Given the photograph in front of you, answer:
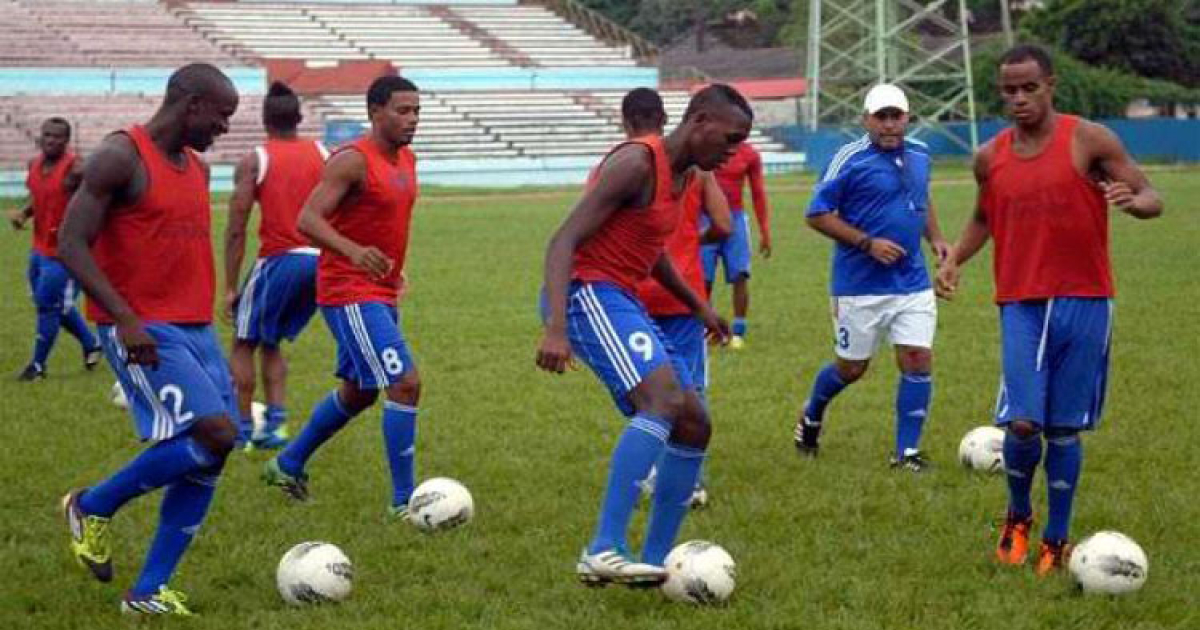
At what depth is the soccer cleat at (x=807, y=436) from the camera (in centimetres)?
1070

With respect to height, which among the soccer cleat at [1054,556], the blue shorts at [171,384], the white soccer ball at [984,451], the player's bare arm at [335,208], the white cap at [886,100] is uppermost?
the white cap at [886,100]

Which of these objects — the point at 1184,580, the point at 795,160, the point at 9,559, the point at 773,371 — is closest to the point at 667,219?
the point at 1184,580

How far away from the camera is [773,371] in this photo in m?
14.3

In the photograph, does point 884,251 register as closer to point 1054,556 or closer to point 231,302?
point 1054,556

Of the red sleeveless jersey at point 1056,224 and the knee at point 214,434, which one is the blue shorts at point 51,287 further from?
the red sleeveless jersey at point 1056,224

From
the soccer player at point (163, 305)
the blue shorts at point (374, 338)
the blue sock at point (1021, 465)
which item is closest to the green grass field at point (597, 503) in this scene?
the blue sock at point (1021, 465)

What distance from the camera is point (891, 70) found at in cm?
5816

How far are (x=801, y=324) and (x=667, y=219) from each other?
1020 centimetres

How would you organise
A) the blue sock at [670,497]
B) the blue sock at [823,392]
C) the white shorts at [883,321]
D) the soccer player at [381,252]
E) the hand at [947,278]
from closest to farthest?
the blue sock at [670,497]
the hand at [947,278]
the soccer player at [381,252]
the white shorts at [883,321]
the blue sock at [823,392]

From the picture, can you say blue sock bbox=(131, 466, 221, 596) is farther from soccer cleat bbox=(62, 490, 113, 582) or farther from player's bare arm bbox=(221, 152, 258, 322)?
player's bare arm bbox=(221, 152, 258, 322)

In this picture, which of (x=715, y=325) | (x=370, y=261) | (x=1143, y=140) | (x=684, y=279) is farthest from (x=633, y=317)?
(x=1143, y=140)

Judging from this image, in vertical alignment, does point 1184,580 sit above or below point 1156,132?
above

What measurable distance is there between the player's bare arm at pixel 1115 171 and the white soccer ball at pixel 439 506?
11.2 ft

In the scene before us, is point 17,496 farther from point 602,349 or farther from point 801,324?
point 801,324
